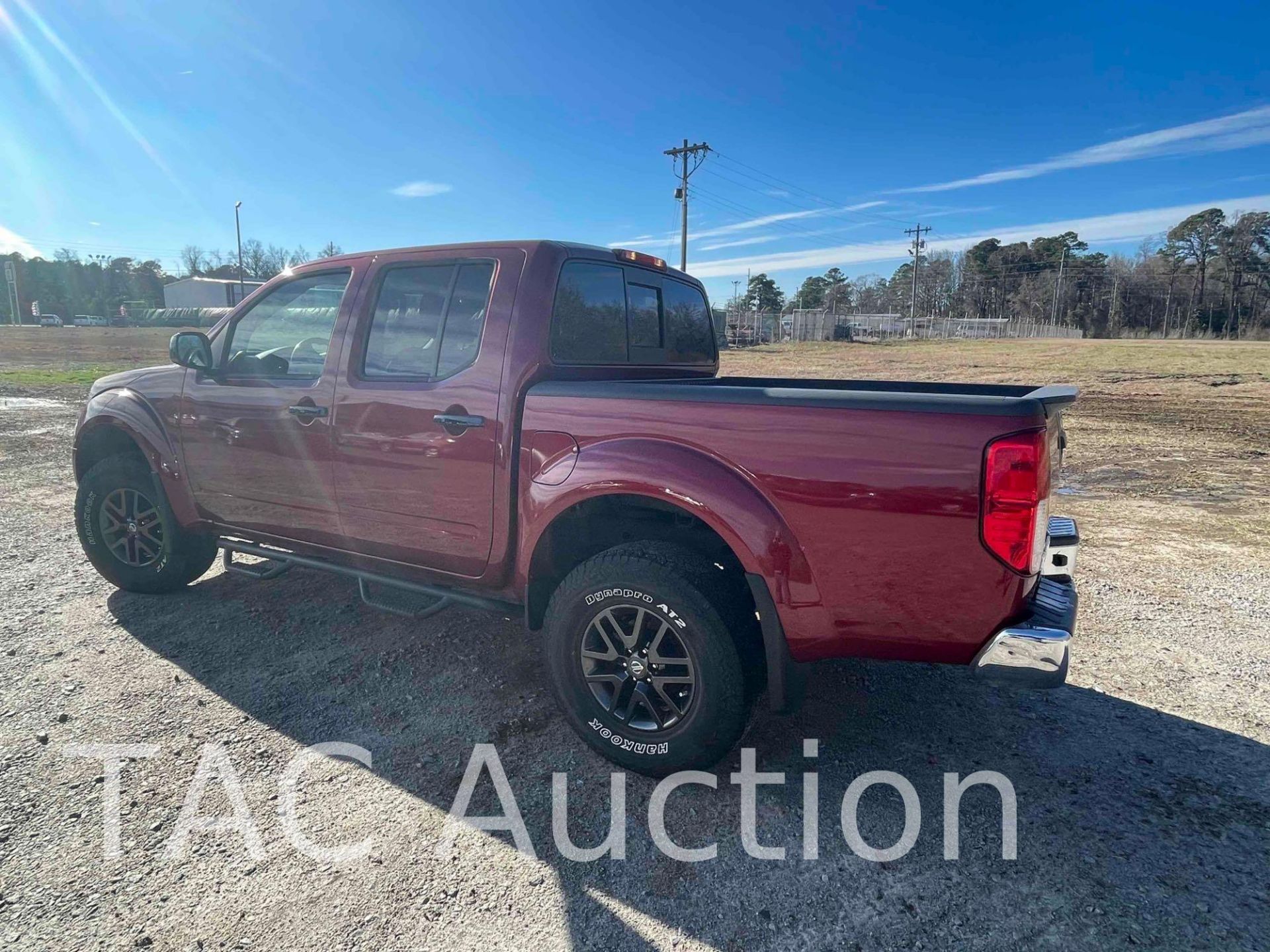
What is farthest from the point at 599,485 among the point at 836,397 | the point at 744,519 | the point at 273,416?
the point at 273,416

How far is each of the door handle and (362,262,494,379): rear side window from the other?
0.69ft

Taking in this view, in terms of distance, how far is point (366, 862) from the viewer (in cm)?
233

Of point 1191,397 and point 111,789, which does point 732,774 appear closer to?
point 111,789

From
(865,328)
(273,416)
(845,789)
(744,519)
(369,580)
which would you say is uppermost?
(865,328)

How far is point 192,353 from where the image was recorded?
12.7 feet

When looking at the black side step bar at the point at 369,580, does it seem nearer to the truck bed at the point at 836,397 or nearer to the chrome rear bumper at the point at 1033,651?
the truck bed at the point at 836,397

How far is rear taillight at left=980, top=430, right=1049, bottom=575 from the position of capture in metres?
2.09

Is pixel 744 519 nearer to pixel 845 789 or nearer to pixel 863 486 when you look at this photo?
pixel 863 486

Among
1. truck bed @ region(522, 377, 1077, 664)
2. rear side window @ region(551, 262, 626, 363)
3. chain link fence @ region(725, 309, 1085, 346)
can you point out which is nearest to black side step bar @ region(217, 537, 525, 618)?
truck bed @ region(522, 377, 1077, 664)

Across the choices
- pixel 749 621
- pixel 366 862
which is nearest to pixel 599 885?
pixel 366 862

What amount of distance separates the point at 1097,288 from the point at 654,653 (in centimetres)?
10192

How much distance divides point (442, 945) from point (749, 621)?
4.48 ft

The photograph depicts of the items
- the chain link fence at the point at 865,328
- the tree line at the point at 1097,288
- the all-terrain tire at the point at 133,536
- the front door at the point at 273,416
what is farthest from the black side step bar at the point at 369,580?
the tree line at the point at 1097,288

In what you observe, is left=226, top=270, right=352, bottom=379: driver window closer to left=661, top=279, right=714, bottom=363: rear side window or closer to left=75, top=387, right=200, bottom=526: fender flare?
left=75, top=387, right=200, bottom=526: fender flare
